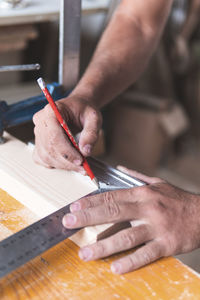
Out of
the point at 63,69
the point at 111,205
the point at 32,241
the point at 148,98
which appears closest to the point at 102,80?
the point at 63,69

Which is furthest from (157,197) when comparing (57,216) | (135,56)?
(135,56)

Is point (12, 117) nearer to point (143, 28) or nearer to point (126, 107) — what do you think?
point (143, 28)

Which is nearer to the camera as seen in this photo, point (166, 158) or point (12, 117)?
point (12, 117)

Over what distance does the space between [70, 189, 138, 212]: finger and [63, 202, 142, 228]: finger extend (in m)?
0.01

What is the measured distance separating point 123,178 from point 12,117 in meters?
0.46

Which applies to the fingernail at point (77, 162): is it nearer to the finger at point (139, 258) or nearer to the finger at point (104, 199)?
the finger at point (104, 199)

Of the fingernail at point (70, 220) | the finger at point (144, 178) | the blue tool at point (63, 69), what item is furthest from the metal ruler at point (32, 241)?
the blue tool at point (63, 69)

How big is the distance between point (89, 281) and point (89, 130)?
0.45 meters

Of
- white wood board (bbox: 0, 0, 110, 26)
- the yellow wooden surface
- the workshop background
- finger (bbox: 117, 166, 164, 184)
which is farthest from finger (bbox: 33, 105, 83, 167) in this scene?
the workshop background

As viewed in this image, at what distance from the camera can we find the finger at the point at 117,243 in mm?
822

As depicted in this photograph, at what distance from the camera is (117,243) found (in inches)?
32.9

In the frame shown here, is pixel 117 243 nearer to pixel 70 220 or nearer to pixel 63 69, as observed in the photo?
pixel 70 220

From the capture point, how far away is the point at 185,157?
3.92m

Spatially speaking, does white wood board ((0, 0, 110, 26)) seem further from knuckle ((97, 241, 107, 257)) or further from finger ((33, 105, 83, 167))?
knuckle ((97, 241, 107, 257))
